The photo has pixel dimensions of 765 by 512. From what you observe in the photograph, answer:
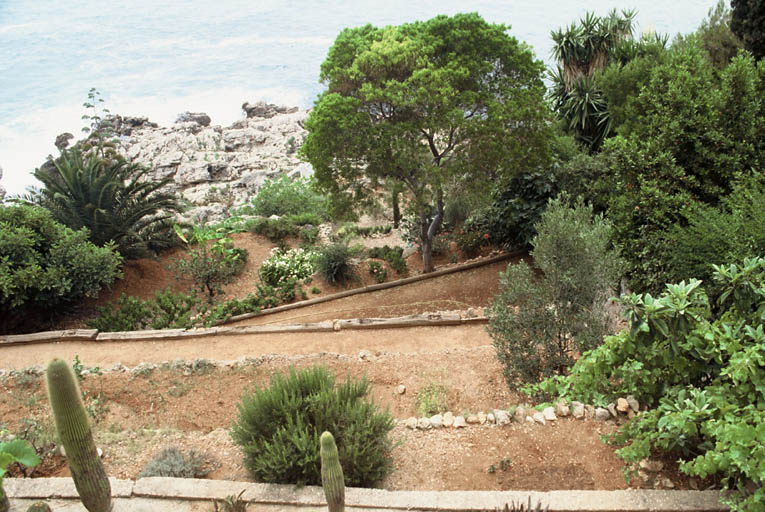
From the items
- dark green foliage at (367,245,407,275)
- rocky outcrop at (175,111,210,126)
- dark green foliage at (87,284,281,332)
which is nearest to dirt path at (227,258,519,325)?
dark green foliage at (87,284,281,332)

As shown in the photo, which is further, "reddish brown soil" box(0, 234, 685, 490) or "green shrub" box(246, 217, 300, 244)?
"green shrub" box(246, 217, 300, 244)

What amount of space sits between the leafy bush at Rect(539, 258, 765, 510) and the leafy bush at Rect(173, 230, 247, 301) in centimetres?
811

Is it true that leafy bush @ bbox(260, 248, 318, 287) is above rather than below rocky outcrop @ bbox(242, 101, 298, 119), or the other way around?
below

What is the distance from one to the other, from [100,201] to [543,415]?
9.67m

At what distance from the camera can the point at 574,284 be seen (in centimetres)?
580

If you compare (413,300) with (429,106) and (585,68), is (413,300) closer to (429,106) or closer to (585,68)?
(429,106)

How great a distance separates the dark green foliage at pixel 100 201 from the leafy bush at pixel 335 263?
11.6ft

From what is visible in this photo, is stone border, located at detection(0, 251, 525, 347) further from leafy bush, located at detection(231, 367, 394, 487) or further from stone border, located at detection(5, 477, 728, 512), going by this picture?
stone border, located at detection(5, 477, 728, 512)

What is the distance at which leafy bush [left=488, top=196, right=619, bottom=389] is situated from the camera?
583 cm

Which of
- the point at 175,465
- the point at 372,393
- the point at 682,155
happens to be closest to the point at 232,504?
the point at 175,465

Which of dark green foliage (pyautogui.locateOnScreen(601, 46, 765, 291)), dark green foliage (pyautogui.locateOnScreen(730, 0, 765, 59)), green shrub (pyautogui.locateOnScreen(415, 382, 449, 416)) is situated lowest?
→ green shrub (pyautogui.locateOnScreen(415, 382, 449, 416))

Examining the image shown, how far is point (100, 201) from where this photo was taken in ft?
35.7

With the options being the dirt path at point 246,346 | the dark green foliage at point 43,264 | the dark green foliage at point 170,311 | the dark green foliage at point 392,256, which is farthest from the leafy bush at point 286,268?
the dirt path at point 246,346

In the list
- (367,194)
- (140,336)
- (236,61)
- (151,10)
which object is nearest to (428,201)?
(367,194)
